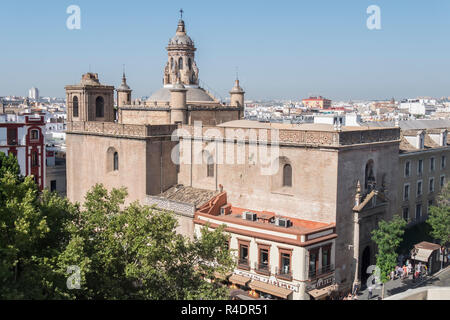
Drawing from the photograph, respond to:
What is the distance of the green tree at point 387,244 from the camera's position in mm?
33938

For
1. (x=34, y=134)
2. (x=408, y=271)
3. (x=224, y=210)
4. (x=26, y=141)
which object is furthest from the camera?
(x=34, y=134)

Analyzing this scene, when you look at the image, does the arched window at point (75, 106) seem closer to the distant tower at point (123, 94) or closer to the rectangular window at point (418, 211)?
the distant tower at point (123, 94)

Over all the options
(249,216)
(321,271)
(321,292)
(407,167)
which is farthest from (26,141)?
(407,167)

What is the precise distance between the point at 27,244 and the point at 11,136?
1521 inches

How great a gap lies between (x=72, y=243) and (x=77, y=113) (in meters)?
28.7

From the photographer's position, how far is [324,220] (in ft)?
109

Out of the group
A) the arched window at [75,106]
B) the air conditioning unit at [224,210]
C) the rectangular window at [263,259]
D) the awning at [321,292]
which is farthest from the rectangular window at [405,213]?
the arched window at [75,106]

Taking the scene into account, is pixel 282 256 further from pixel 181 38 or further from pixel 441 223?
pixel 181 38

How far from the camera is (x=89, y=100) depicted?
46250mm

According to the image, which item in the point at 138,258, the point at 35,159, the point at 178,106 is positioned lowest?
the point at 138,258

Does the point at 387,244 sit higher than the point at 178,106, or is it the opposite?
the point at 178,106

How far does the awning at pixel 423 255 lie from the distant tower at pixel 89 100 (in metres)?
30.1
